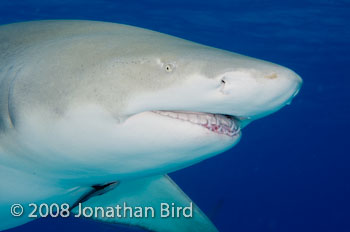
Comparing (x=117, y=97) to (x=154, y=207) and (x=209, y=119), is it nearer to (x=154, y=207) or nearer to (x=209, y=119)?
(x=209, y=119)

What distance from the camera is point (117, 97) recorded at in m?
2.08

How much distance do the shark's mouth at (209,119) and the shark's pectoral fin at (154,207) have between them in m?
1.96

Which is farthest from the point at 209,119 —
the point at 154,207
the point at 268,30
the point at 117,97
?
the point at 268,30

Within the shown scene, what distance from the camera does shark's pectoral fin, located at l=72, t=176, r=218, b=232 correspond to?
13.2 feet

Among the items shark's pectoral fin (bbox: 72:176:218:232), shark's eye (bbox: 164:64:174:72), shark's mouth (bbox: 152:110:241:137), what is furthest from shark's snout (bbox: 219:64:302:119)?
shark's pectoral fin (bbox: 72:176:218:232)

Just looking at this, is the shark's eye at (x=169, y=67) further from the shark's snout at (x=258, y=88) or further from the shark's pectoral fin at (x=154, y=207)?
the shark's pectoral fin at (x=154, y=207)

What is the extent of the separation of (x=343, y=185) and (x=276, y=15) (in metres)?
122

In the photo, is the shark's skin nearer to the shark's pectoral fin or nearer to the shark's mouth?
the shark's mouth

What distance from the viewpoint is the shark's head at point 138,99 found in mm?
1907

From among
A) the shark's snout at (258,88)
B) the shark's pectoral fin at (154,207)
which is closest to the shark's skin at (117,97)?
the shark's snout at (258,88)

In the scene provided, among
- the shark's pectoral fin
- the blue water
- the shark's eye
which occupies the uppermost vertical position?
the blue water

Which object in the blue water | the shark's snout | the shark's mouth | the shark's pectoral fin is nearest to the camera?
the shark's snout

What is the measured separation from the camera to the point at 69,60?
7.63 ft

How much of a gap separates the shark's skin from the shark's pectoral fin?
A: 4.16 ft
